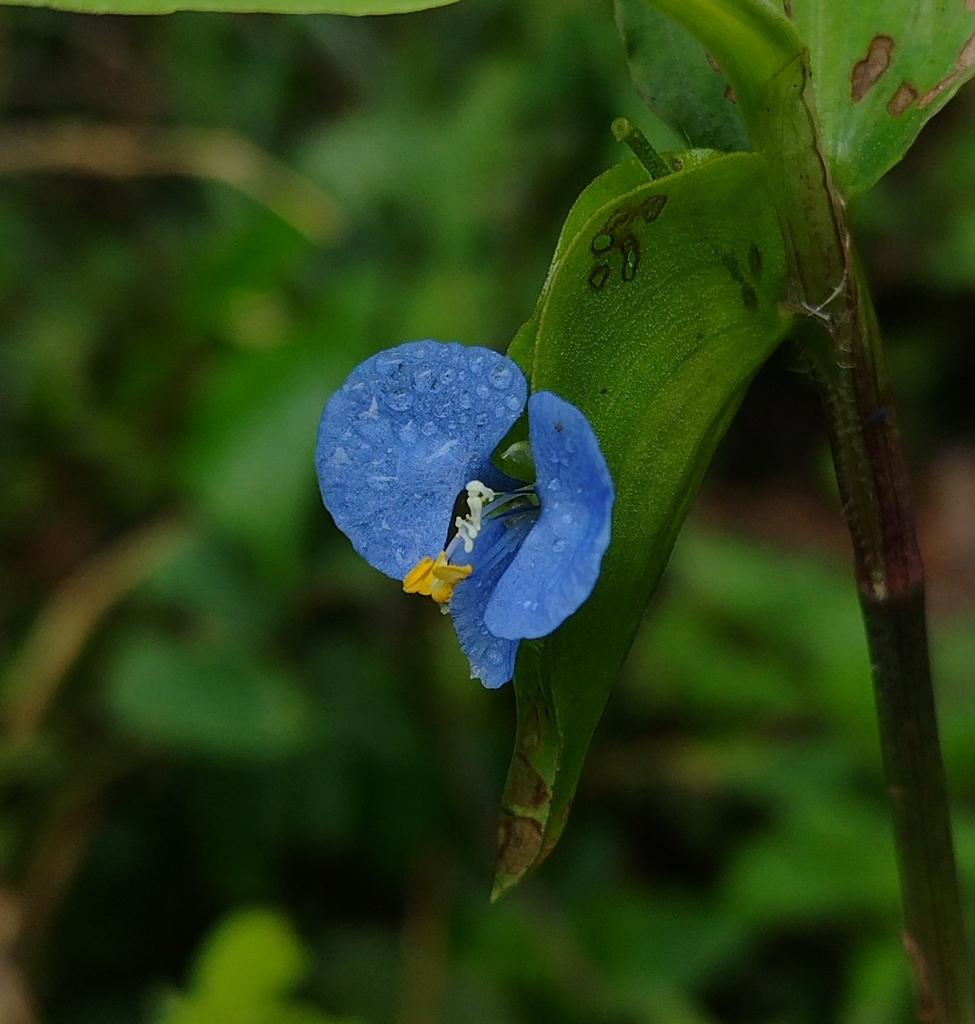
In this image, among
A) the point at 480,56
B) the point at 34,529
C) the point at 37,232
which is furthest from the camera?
the point at 37,232

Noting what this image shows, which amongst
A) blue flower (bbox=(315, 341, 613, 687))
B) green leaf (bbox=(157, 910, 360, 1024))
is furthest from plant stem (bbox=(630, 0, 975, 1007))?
green leaf (bbox=(157, 910, 360, 1024))

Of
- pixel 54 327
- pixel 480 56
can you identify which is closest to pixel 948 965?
pixel 54 327

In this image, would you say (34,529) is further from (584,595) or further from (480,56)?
(584,595)

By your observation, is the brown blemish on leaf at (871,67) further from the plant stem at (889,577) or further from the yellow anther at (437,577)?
the yellow anther at (437,577)

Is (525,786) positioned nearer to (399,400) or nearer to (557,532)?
(557,532)

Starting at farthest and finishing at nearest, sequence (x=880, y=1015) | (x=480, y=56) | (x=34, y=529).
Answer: (x=480, y=56) < (x=34, y=529) < (x=880, y=1015)

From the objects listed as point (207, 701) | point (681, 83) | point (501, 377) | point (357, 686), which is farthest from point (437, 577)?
point (357, 686)

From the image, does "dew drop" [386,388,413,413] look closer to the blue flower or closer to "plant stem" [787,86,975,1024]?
the blue flower
